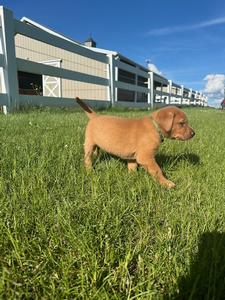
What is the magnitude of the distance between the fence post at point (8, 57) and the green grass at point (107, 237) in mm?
3885

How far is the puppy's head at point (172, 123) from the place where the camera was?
78.7 inches

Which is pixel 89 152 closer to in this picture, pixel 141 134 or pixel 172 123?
pixel 141 134

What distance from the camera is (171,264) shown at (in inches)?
35.6

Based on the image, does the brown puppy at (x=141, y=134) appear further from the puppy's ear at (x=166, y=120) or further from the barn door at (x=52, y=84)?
the barn door at (x=52, y=84)

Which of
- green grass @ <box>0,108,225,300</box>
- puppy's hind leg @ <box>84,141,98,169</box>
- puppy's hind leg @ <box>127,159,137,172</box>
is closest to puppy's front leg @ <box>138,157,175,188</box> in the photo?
green grass @ <box>0,108,225,300</box>

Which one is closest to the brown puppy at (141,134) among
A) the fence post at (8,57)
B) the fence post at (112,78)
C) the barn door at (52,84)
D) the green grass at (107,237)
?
the green grass at (107,237)

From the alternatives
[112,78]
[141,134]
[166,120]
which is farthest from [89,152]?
[112,78]

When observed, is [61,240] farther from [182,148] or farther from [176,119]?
[182,148]

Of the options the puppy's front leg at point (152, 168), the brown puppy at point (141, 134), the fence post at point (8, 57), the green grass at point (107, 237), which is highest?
the fence post at point (8, 57)

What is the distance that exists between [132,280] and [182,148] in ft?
7.99

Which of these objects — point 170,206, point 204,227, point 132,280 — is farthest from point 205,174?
point 132,280

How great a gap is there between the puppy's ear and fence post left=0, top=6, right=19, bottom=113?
439cm

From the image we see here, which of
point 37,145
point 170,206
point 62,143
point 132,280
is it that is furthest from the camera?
point 62,143

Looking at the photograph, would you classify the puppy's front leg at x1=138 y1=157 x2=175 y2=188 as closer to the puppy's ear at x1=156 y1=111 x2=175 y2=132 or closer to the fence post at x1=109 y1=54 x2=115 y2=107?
the puppy's ear at x1=156 y1=111 x2=175 y2=132
